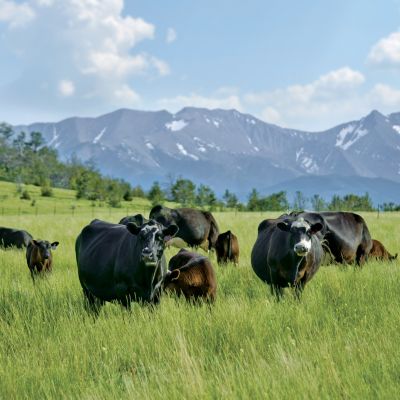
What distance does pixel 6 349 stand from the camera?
6.28 metres

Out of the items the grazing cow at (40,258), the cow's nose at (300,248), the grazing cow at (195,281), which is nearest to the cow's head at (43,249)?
the grazing cow at (40,258)

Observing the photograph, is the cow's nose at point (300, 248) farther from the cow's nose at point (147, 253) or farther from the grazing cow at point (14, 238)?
the grazing cow at point (14, 238)

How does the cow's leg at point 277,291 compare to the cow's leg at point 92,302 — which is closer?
the cow's leg at point 92,302

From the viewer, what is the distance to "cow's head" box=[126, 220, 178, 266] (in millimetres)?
6387

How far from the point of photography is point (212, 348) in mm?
5730

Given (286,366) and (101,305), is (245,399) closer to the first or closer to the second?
(286,366)

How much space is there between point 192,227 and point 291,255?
29.9 feet

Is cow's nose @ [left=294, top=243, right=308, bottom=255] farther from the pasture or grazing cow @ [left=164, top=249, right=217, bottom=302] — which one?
grazing cow @ [left=164, top=249, right=217, bottom=302]

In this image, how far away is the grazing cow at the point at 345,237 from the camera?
1148 centimetres

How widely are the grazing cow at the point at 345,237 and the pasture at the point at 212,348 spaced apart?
8.00ft

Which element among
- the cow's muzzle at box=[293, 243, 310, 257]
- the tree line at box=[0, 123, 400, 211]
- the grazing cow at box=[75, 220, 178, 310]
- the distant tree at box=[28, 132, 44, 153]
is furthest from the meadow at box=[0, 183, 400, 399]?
the distant tree at box=[28, 132, 44, 153]

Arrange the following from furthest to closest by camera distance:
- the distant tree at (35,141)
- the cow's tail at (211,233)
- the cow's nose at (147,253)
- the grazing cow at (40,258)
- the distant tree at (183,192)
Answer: the distant tree at (35,141)
the distant tree at (183,192)
the cow's tail at (211,233)
the grazing cow at (40,258)
the cow's nose at (147,253)

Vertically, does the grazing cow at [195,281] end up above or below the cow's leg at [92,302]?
above

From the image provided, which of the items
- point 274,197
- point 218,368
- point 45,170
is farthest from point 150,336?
point 45,170
